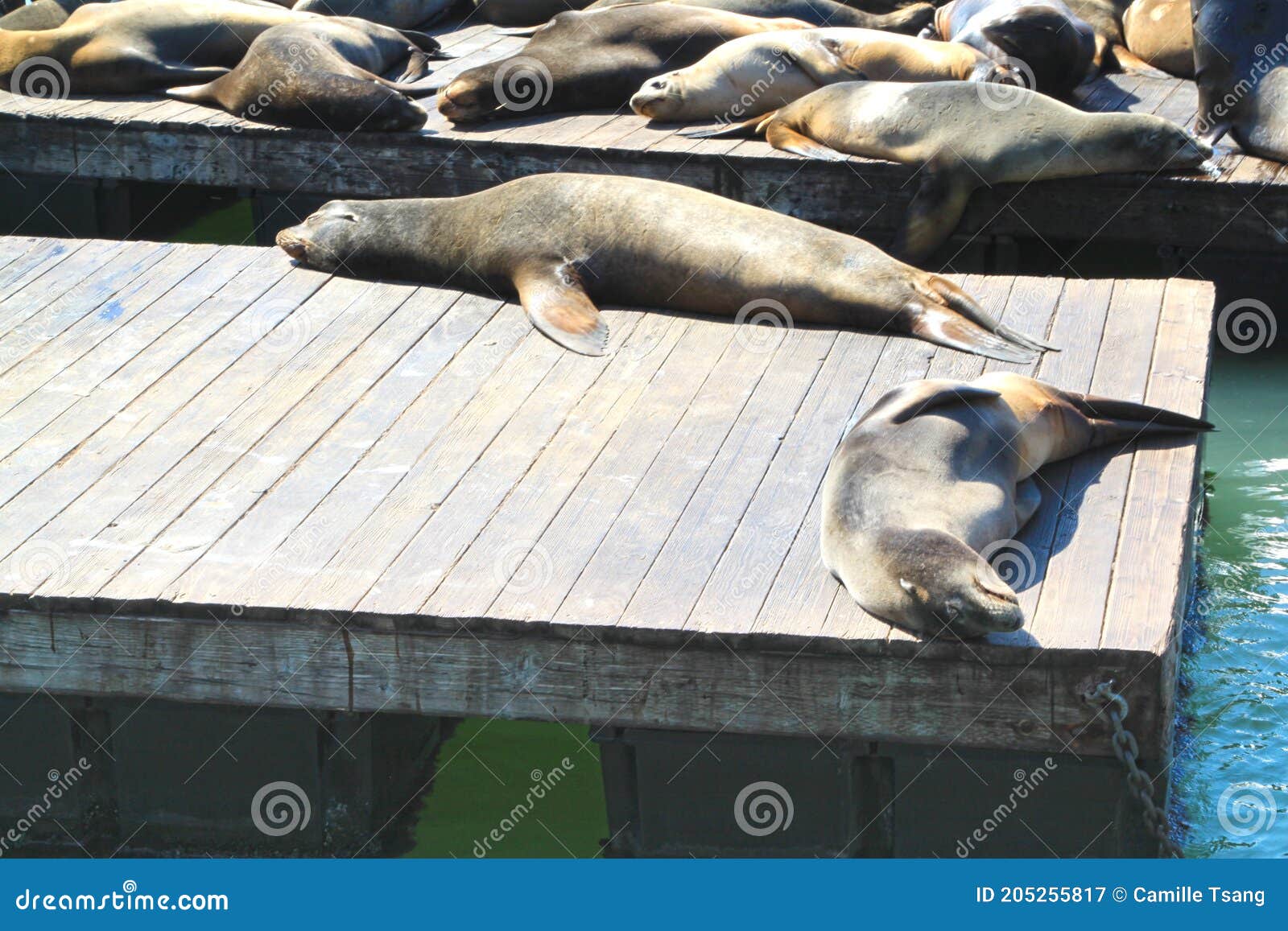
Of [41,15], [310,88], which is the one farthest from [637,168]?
[41,15]

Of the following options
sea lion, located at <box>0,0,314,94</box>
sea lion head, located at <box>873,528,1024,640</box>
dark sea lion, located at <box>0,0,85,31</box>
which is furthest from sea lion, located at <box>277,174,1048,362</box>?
dark sea lion, located at <box>0,0,85,31</box>

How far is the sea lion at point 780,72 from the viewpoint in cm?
773

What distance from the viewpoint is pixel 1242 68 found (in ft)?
24.4

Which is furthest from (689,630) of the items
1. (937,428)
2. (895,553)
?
(937,428)

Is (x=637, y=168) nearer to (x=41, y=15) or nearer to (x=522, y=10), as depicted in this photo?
(x=522, y=10)

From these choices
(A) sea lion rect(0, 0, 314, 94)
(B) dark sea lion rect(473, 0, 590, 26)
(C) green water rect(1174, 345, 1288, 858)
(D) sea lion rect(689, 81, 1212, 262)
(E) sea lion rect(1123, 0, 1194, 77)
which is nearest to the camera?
(C) green water rect(1174, 345, 1288, 858)

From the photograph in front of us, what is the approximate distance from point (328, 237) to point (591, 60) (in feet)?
7.81

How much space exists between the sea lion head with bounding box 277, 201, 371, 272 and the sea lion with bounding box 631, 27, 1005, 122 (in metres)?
2.06

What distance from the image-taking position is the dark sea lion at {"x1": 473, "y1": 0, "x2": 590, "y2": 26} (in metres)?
9.93

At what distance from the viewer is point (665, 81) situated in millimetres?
7754

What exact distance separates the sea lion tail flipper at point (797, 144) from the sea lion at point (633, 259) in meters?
1.46

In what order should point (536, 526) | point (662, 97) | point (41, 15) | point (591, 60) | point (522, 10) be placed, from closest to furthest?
point (536, 526) < point (662, 97) < point (591, 60) < point (41, 15) < point (522, 10)

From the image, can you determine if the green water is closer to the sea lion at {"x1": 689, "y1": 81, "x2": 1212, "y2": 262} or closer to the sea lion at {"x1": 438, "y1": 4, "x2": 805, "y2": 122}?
the sea lion at {"x1": 689, "y1": 81, "x2": 1212, "y2": 262}

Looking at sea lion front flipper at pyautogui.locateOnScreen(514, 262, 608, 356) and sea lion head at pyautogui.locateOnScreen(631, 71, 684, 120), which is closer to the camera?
sea lion front flipper at pyautogui.locateOnScreen(514, 262, 608, 356)
